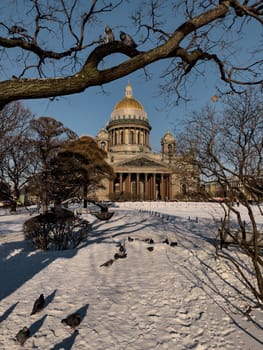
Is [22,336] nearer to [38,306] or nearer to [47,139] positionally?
[38,306]

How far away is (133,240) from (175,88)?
671cm

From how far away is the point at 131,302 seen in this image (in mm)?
4594

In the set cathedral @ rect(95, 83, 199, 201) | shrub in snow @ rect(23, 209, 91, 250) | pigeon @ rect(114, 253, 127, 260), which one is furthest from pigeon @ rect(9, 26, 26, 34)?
cathedral @ rect(95, 83, 199, 201)

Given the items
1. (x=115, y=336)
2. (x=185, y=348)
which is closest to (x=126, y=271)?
(x=115, y=336)

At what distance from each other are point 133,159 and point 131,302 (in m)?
65.0

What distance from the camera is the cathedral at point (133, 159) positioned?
67250mm

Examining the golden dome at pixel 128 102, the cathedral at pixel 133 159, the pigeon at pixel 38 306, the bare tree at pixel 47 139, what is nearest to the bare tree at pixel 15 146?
the bare tree at pixel 47 139

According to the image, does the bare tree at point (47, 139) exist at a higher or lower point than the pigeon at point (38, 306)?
higher

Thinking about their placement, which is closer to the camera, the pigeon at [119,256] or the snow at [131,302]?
the snow at [131,302]

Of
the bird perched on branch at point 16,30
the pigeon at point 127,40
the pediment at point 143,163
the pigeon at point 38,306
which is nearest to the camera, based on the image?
the pigeon at point 127,40

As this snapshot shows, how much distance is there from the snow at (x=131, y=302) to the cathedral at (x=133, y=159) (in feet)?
163

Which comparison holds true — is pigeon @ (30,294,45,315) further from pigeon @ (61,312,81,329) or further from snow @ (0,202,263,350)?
pigeon @ (61,312,81,329)

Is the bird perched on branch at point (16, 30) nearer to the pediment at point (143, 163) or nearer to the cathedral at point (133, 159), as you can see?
the cathedral at point (133, 159)

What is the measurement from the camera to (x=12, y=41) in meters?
3.72
